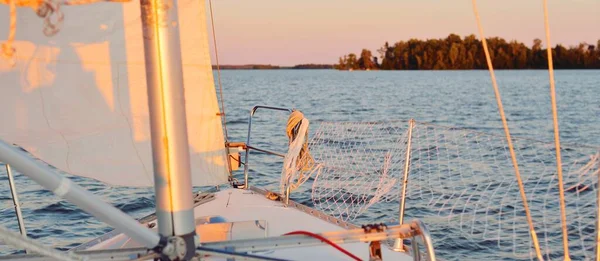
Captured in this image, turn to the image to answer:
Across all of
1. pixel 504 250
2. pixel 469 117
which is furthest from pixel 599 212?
pixel 469 117

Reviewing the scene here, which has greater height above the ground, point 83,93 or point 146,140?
point 83,93

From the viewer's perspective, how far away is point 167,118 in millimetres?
2285

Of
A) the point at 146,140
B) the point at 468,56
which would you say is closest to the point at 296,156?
the point at 146,140

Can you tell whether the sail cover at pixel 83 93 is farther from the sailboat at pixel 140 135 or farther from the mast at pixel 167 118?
the mast at pixel 167 118

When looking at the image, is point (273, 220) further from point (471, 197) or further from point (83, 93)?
point (471, 197)

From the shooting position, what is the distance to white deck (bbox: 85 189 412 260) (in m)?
3.84

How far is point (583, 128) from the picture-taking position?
71.1 ft

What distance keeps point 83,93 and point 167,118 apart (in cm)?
156

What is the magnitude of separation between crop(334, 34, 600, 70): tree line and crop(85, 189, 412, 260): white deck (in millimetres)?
78474

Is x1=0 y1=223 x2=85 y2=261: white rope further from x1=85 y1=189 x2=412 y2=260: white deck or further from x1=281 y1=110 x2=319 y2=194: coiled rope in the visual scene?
x1=281 y1=110 x2=319 y2=194: coiled rope

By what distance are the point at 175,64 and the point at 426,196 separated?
8411mm

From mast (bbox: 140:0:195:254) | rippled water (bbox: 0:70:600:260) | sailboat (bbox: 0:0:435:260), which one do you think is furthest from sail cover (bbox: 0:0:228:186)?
rippled water (bbox: 0:70:600:260)

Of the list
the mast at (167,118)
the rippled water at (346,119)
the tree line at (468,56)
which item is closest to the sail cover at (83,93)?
the mast at (167,118)

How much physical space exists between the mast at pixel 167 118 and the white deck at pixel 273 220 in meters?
1.44
